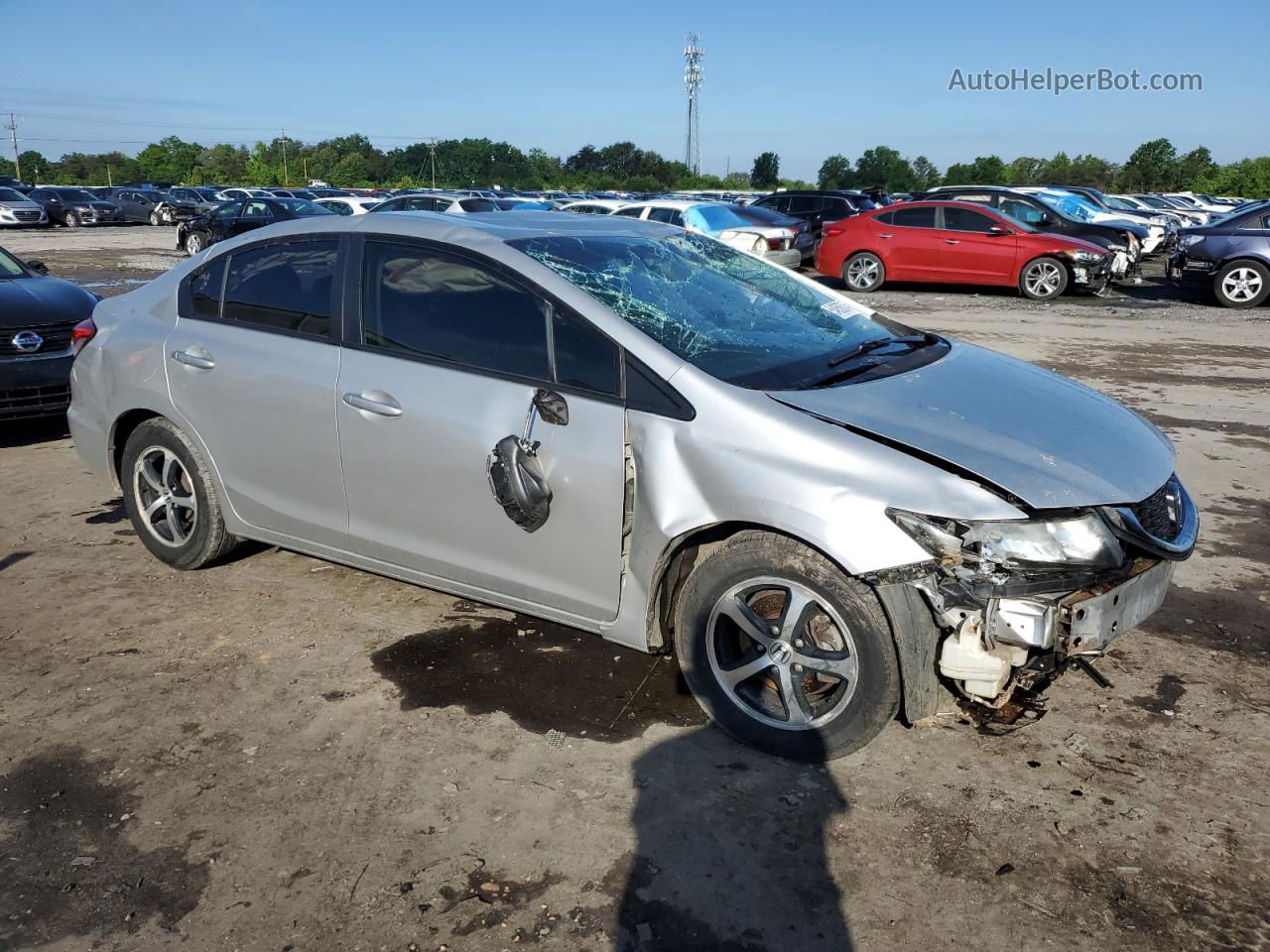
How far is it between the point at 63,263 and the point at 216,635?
71.8 ft

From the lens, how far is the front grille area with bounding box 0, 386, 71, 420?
7.43 meters

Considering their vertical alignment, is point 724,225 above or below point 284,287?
above

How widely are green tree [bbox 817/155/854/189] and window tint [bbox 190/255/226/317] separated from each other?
277 feet

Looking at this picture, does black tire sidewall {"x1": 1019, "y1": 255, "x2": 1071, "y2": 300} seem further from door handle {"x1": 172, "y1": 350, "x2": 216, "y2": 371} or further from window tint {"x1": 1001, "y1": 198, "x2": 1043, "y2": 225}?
door handle {"x1": 172, "y1": 350, "x2": 216, "y2": 371}

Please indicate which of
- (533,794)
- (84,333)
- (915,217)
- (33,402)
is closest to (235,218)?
(915,217)

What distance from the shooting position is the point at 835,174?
296 feet

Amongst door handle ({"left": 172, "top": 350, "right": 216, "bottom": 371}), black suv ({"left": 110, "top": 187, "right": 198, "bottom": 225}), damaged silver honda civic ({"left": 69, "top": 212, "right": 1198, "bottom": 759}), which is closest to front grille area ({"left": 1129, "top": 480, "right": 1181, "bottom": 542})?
damaged silver honda civic ({"left": 69, "top": 212, "right": 1198, "bottom": 759})

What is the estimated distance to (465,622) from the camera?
4.53 m

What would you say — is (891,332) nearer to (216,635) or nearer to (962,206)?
(216,635)

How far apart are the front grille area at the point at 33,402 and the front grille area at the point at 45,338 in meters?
0.26

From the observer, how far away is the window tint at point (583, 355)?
361cm

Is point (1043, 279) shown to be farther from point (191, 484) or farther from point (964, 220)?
point (191, 484)

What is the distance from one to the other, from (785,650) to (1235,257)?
16004 millimetres

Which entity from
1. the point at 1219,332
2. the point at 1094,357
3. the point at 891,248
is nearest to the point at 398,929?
the point at 1094,357
